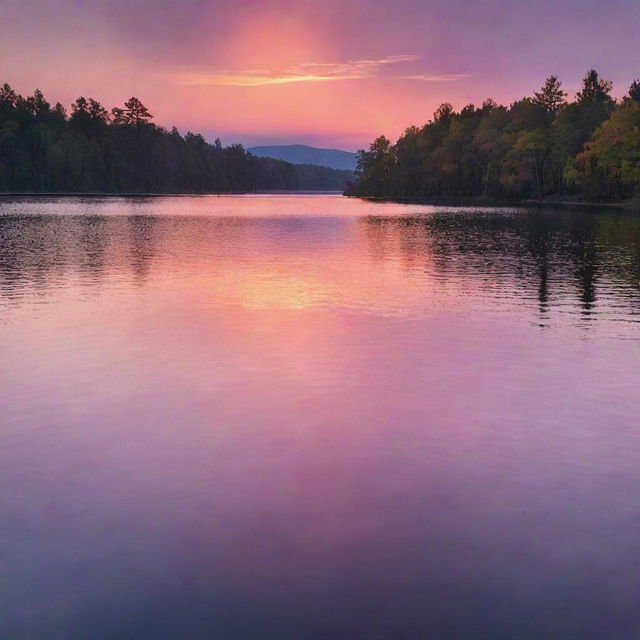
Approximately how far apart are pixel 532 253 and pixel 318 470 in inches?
1475

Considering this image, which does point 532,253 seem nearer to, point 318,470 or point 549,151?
point 318,470

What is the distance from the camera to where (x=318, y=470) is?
10914mm

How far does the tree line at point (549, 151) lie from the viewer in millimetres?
104812

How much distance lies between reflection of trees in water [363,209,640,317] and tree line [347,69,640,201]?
3656 centimetres

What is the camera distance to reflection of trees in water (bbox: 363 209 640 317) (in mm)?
31531

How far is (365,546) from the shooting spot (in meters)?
8.62

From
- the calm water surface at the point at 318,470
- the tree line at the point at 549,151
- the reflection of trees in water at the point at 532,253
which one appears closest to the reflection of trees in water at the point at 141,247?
the calm water surface at the point at 318,470

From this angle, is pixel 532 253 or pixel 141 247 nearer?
pixel 532 253

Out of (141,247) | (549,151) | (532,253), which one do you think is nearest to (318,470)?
(532,253)

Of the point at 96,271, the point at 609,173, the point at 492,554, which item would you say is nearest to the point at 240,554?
the point at 492,554

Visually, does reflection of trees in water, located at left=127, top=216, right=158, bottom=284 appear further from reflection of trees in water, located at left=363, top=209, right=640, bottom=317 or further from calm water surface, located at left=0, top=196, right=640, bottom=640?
reflection of trees in water, located at left=363, top=209, right=640, bottom=317

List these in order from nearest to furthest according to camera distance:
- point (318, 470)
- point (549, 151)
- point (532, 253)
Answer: point (318, 470) < point (532, 253) < point (549, 151)

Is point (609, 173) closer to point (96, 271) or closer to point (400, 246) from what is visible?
point (400, 246)

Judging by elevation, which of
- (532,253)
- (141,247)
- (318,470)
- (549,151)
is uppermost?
(549,151)
